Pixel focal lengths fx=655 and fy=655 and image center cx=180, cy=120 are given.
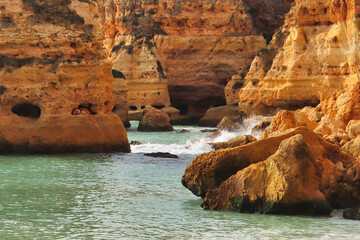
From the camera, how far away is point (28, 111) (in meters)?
20.3

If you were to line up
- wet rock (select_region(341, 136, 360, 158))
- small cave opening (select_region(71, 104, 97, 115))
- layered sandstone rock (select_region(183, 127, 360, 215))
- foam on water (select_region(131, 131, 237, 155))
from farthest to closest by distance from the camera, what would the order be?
foam on water (select_region(131, 131, 237, 155)), small cave opening (select_region(71, 104, 97, 115)), wet rock (select_region(341, 136, 360, 158)), layered sandstone rock (select_region(183, 127, 360, 215))

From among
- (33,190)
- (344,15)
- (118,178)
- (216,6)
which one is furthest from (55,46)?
(216,6)

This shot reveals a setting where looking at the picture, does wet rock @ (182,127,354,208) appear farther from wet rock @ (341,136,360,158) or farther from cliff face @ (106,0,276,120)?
cliff face @ (106,0,276,120)

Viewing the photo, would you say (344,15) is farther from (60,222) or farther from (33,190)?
(60,222)

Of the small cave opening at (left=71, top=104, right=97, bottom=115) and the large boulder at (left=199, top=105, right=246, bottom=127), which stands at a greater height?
the large boulder at (left=199, top=105, right=246, bottom=127)

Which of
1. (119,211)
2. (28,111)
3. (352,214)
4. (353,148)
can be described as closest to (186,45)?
(28,111)

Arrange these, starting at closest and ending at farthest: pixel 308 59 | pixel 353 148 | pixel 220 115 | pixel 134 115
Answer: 1. pixel 353 148
2. pixel 308 59
3. pixel 220 115
4. pixel 134 115

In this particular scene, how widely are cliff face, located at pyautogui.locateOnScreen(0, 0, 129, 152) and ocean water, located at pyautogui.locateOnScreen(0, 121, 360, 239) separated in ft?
7.34

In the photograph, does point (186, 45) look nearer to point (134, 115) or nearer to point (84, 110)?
point (134, 115)

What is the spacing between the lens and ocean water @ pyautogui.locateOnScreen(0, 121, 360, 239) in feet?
30.0

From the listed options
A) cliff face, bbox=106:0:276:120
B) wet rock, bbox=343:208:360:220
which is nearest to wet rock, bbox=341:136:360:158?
wet rock, bbox=343:208:360:220

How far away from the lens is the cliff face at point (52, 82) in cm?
1931

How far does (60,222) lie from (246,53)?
3722 cm

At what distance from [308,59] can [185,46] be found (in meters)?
17.4
